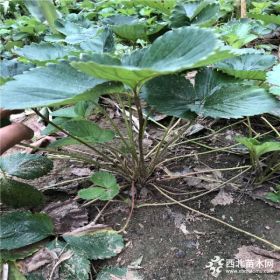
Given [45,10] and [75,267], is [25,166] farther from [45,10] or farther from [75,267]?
[45,10]

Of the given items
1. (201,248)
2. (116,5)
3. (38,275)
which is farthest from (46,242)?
(116,5)

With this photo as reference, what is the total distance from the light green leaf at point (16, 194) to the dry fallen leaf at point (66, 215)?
5 centimetres

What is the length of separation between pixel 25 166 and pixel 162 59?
1.46ft

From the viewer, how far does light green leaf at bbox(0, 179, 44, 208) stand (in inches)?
32.4

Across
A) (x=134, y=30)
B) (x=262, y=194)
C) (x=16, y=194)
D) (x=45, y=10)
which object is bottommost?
(x=262, y=194)

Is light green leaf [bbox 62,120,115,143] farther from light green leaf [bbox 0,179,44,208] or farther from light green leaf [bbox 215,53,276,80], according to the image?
light green leaf [bbox 215,53,276,80]

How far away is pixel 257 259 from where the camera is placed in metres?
0.74

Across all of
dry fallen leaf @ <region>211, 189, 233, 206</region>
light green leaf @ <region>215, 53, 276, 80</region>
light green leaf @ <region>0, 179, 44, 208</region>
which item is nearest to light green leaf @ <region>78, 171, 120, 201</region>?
light green leaf @ <region>0, 179, 44, 208</region>

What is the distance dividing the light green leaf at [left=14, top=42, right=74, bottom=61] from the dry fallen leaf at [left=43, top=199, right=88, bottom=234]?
34 centimetres

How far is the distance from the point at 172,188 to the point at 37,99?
1.49 ft

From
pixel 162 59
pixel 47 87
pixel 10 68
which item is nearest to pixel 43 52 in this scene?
pixel 10 68

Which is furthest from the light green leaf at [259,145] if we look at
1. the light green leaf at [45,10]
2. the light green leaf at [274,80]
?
the light green leaf at [45,10]

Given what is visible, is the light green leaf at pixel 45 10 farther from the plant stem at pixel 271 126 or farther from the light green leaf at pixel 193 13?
the plant stem at pixel 271 126

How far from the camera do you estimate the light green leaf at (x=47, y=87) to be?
58cm
